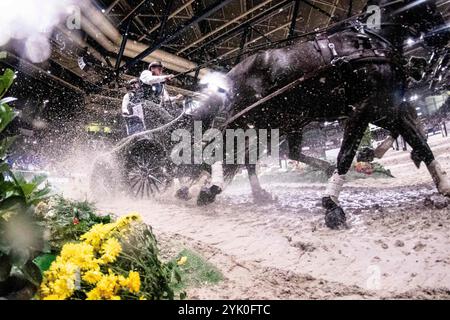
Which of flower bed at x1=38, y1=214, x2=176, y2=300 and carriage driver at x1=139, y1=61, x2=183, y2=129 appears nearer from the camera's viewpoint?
flower bed at x1=38, y1=214, x2=176, y2=300

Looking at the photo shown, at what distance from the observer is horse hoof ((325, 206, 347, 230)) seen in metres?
3.38

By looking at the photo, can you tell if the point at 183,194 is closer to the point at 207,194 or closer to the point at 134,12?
the point at 207,194

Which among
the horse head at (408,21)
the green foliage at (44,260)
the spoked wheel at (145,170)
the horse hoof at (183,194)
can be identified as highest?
the horse head at (408,21)

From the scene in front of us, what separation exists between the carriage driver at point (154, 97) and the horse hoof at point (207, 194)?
1.76 m

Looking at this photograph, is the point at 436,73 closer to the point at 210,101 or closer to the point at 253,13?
the point at 210,101

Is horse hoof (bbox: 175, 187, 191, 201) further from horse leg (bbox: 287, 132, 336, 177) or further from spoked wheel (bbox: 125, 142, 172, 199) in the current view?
horse leg (bbox: 287, 132, 336, 177)

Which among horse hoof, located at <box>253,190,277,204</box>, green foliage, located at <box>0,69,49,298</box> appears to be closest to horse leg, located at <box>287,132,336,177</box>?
horse hoof, located at <box>253,190,277,204</box>

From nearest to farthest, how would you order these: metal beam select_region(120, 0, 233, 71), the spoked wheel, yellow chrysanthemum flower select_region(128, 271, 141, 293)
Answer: yellow chrysanthemum flower select_region(128, 271, 141, 293) < metal beam select_region(120, 0, 233, 71) < the spoked wheel

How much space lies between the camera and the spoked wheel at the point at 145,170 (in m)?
5.45

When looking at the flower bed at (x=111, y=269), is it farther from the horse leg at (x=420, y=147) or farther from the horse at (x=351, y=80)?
the horse leg at (x=420, y=147)

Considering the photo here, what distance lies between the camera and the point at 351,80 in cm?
377

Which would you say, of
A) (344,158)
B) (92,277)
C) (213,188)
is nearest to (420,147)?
(344,158)

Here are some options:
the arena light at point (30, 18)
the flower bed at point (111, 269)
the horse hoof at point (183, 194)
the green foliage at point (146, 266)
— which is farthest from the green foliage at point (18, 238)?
the arena light at point (30, 18)

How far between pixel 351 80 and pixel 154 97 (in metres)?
3.84
